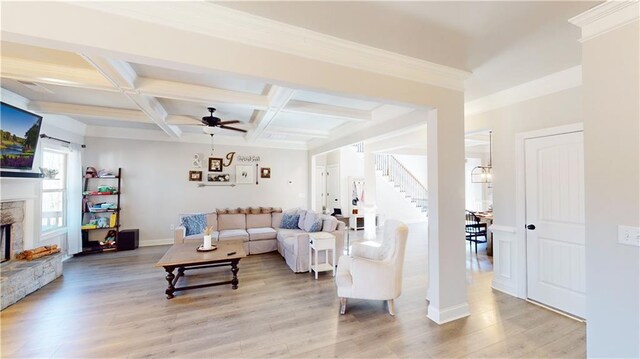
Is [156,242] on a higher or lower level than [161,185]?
lower

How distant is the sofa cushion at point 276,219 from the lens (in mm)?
6108

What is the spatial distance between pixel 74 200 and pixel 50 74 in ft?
11.6

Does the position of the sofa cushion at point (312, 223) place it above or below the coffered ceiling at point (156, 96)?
below

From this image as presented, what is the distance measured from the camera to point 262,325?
258cm

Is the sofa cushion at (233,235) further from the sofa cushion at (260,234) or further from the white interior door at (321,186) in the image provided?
the white interior door at (321,186)

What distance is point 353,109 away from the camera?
14.3ft

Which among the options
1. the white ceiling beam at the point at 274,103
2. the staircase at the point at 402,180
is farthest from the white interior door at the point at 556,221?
the staircase at the point at 402,180

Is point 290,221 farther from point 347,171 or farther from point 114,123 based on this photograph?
point 114,123

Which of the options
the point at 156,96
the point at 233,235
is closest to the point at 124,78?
the point at 156,96

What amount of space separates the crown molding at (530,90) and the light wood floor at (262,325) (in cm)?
253

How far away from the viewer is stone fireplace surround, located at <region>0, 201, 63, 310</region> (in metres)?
2.95

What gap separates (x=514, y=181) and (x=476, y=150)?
6.94m

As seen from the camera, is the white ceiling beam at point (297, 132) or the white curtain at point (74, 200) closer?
the white curtain at point (74, 200)

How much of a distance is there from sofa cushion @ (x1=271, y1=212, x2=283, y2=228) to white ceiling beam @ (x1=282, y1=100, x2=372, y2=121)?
2.95m
